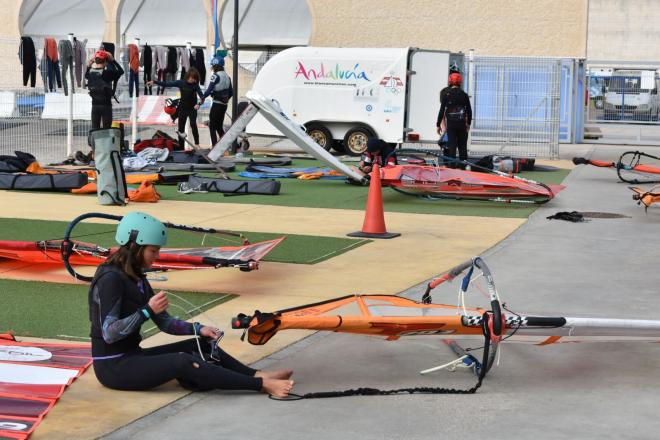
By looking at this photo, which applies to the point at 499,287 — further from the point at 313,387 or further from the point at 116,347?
the point at 116,347

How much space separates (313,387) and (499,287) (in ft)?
12.5

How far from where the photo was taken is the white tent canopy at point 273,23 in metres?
39.2

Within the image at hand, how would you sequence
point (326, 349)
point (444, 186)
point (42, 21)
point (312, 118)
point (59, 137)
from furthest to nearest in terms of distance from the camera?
point (42, 21) < point (312, 118) < point (59, 137) < point (444, 186) < point (326, 349)

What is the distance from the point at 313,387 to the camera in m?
6.93

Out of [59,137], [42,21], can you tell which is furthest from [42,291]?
[42,21]

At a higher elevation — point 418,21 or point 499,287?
point 418,21

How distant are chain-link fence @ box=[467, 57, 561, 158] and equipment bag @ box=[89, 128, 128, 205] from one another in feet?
44.2

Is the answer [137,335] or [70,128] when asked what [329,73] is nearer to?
[70,128]

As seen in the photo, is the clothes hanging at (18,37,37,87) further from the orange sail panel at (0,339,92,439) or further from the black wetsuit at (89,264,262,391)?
the black wetsuit at (89,264,262,391)

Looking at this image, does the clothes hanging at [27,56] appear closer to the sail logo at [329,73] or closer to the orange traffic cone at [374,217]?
the sail logo at [329,73]

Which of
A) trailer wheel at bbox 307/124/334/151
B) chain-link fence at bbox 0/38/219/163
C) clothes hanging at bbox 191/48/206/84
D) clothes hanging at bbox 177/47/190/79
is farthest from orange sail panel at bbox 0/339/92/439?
clothes hanging at bbox 191/48/206/84

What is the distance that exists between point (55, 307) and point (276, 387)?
3.06m

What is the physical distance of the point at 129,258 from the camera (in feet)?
21.8

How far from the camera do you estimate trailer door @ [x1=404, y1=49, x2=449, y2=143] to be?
25266 millimetres
